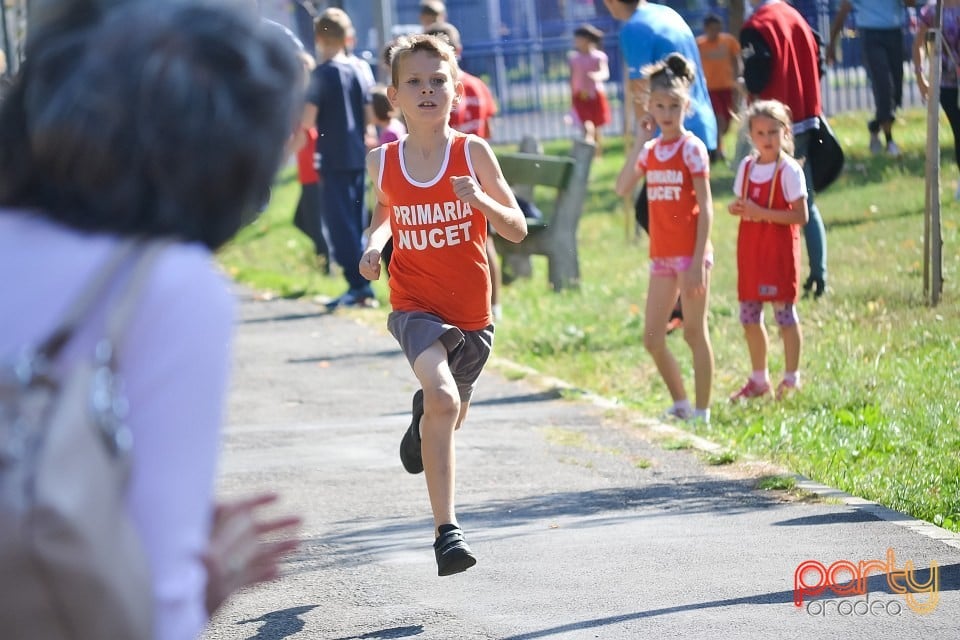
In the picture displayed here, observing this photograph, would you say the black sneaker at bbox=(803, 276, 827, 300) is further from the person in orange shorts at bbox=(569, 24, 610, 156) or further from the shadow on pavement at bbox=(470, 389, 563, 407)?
the person in orange shorts at bbox=(569, 24, 610, 156)

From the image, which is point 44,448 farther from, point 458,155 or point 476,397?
point 476,397

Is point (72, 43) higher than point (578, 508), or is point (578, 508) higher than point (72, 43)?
point (72, 43)

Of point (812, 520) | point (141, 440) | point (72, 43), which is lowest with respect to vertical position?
point (812, 520)

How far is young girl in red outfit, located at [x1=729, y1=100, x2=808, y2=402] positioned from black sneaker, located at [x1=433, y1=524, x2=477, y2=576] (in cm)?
352

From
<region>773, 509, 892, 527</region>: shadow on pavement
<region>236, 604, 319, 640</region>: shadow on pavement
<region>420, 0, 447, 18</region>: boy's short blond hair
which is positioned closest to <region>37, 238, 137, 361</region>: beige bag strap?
<region>236, 604, 319, 640</region>: shadow on pavement

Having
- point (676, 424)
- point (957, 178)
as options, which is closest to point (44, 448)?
point (676, 424)

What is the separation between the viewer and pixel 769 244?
805cm

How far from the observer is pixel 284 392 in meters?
9.52

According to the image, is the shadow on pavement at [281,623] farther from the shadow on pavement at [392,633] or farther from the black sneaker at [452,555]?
the black sneaker at [452,555]

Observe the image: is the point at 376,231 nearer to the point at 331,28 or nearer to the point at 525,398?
the point at 525,398

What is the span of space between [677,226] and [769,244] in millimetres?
660

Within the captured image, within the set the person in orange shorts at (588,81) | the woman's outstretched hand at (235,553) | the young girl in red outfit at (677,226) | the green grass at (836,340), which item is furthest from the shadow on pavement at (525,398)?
the person in orange shorts at (588,81)

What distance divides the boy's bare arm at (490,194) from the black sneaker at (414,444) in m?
0.73

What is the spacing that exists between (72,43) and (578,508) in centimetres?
447
